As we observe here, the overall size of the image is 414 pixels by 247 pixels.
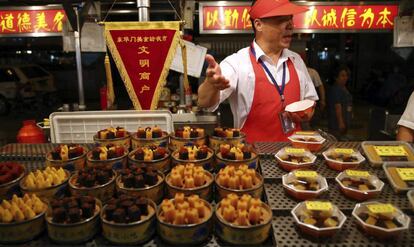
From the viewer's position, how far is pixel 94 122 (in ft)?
8.16

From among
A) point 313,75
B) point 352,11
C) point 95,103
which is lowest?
point 95,103

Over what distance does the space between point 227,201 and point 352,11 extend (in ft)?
13.6

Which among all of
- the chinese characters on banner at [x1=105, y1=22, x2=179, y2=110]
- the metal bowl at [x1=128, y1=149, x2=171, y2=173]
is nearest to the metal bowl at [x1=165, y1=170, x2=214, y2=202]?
the metal bowl at [x1=128, y1=149, x2=171, y2=173]

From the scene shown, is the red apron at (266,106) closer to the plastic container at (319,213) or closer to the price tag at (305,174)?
the price tag at (305,174)

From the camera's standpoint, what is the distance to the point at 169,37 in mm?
2951

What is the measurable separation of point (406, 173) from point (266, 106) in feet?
3.53

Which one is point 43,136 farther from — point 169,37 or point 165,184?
point 165,184

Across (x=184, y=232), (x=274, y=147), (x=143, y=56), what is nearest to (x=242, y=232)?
(x=184, y=232)

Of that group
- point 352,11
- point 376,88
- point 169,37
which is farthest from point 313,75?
point 376,88

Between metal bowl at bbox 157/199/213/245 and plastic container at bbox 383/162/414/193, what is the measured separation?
0.91 meters

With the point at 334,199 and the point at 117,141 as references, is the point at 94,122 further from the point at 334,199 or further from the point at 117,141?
the point at 334,199

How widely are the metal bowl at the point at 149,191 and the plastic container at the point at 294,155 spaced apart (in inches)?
25.0

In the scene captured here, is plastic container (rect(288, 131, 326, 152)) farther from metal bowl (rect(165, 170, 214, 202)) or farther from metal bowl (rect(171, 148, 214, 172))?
metal bowl (rect(165, 170, 214, 202))

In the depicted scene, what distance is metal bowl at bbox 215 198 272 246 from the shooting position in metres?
1.19
